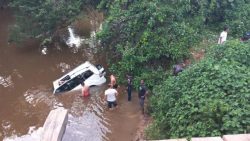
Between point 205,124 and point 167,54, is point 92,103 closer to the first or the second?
point 167,54

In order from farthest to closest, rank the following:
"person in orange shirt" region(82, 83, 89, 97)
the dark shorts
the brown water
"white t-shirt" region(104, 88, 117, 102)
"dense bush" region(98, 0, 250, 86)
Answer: "dense bush" region(98, 0, 250, 86) → "person in orange shirt" region(82, 83, 89, 97) → the dark shorts → "white t-shirt" region(104, 88, 117, 102) → the brown water

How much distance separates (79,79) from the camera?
56.3 feet

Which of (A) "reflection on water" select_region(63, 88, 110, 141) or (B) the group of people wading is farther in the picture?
(B) the group of people wading

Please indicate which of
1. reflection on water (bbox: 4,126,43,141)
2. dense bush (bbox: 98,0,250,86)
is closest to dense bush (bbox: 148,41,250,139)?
dense bush (bbox: 98,0,250,86)

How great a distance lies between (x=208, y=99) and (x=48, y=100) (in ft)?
24.1

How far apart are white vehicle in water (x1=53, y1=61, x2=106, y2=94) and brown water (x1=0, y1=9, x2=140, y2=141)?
26cm

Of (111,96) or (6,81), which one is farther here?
(6,81)

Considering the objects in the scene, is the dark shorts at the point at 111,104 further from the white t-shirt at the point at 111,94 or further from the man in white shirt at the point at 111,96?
the white t-shirt at the point at 111,94

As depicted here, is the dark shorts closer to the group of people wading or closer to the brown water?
the group of people wading

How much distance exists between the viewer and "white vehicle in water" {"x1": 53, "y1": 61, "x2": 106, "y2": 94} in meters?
17.0

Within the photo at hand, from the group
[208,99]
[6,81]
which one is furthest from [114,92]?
[6,81]

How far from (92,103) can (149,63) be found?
291cm

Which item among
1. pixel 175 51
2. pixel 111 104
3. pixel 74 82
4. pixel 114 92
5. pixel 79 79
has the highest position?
pixel 175 51

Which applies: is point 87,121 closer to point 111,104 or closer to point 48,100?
point 111,104
